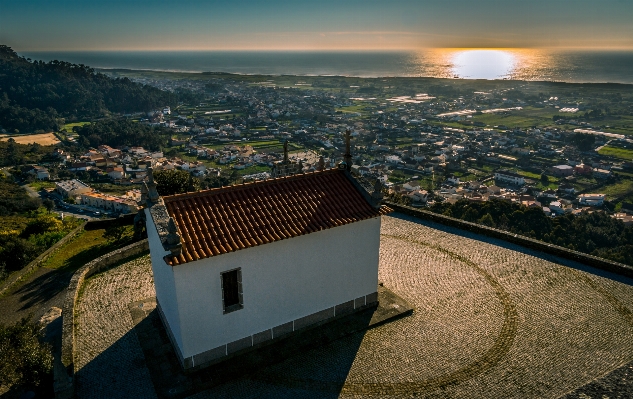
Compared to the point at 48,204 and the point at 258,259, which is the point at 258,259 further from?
the point at 48,204

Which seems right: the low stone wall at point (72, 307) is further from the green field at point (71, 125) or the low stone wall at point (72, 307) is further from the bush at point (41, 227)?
the green field at point (71, 125)

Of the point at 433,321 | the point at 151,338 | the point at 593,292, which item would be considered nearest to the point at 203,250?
the point at 151,338

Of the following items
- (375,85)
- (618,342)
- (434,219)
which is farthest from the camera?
(375,85)

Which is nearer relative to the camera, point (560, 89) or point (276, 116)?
point (276, 116)

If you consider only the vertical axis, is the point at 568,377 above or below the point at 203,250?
below

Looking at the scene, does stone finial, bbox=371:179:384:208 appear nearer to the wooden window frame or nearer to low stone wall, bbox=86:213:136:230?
the wooden window frame

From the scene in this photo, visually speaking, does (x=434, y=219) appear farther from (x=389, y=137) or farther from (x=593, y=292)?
(x=389, y=137)

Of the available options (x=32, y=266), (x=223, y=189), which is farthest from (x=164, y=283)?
(x=32, y=266)

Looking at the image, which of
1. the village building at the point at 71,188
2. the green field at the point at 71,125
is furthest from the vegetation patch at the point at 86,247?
the green field at the point at 71,125
